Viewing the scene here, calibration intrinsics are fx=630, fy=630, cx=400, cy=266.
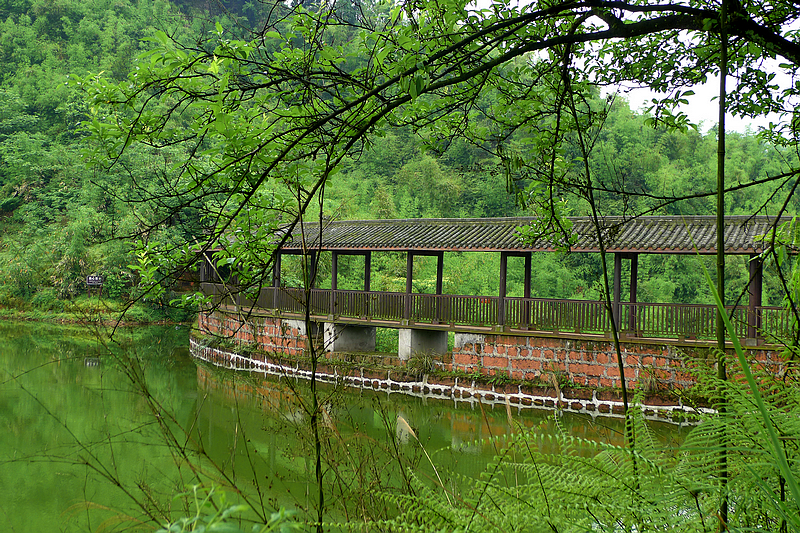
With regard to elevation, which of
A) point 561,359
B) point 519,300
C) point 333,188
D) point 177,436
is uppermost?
point 333,188

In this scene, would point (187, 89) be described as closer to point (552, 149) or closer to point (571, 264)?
point (552, 149)

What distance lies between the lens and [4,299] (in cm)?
2261

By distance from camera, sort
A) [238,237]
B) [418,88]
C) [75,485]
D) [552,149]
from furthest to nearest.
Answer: [75,485] → [552,149] → [238,237] → [418,88]

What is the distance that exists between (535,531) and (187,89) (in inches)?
72.1

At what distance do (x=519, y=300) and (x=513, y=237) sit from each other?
6.04ft

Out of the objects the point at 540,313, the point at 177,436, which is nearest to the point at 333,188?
the point at 540,313

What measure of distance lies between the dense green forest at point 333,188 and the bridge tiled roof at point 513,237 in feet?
13.3

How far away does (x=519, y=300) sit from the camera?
11.4 meters

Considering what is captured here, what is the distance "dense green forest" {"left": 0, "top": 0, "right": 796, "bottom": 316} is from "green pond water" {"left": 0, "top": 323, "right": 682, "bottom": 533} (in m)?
7.40

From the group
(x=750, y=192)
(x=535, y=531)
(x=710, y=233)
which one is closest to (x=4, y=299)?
(x=710, y=233)

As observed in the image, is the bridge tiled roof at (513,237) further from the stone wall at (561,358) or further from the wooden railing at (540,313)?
the stone wall at (561,358)

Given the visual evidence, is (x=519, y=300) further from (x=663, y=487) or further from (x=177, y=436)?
(x=663, y=487)

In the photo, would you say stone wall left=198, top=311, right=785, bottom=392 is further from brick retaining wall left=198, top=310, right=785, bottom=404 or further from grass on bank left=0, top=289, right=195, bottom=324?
grass on bank left=0, top=289, right=195, bottom=324

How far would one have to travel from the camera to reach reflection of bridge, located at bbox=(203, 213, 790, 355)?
32.7 ft
